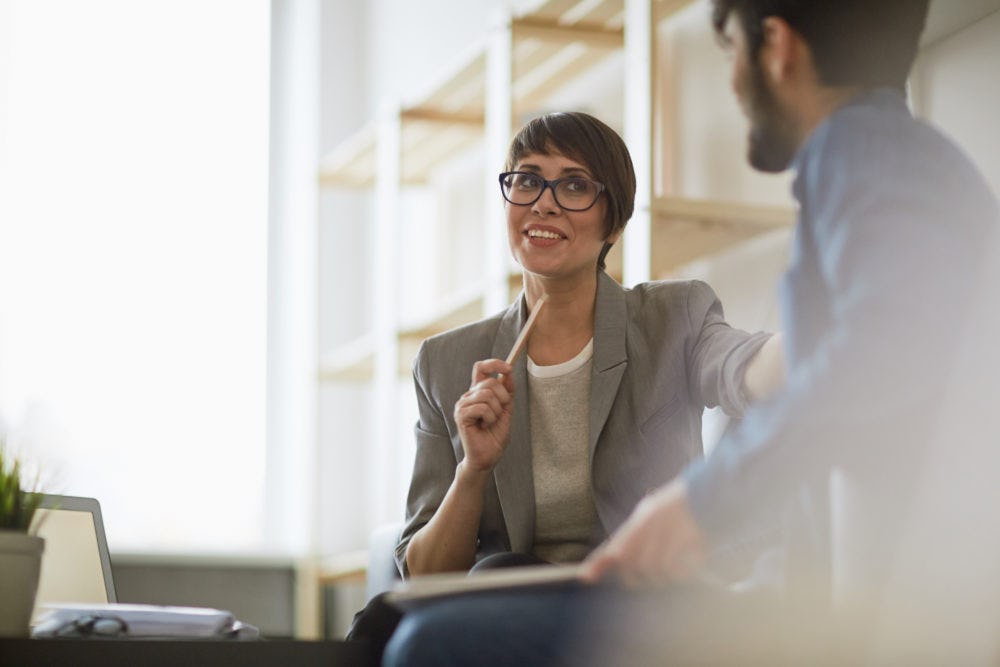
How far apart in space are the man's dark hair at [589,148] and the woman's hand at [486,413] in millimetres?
313

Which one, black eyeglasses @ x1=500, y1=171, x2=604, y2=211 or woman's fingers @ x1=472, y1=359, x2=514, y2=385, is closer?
woman's fingers @ x1=472, y1=359, x2=514, y2=385

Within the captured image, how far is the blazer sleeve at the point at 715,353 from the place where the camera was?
1.57 metres

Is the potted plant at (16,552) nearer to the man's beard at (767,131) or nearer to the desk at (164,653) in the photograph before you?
the desk at (164,653)

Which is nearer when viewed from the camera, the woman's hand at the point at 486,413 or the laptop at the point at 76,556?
the woman's hand at the point at 486,413

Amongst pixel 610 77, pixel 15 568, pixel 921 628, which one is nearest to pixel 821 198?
pixel 921 628

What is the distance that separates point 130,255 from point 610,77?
6.39 ft

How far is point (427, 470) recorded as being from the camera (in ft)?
6.05

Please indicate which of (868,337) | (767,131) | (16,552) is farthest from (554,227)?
(868,337)

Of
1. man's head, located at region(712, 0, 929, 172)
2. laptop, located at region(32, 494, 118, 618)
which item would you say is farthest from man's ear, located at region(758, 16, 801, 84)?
laptop, located at region(32, 494, 118, 618)

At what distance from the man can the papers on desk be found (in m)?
0.53

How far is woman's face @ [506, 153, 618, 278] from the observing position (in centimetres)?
179

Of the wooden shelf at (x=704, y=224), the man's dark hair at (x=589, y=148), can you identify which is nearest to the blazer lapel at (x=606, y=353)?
the man's dark hair at (x=589, y=148)

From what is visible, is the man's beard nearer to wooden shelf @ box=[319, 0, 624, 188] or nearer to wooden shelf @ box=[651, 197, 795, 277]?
wooden shelf @ box=[651, 197, 795, 277]

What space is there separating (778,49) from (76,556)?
1.39 metres
